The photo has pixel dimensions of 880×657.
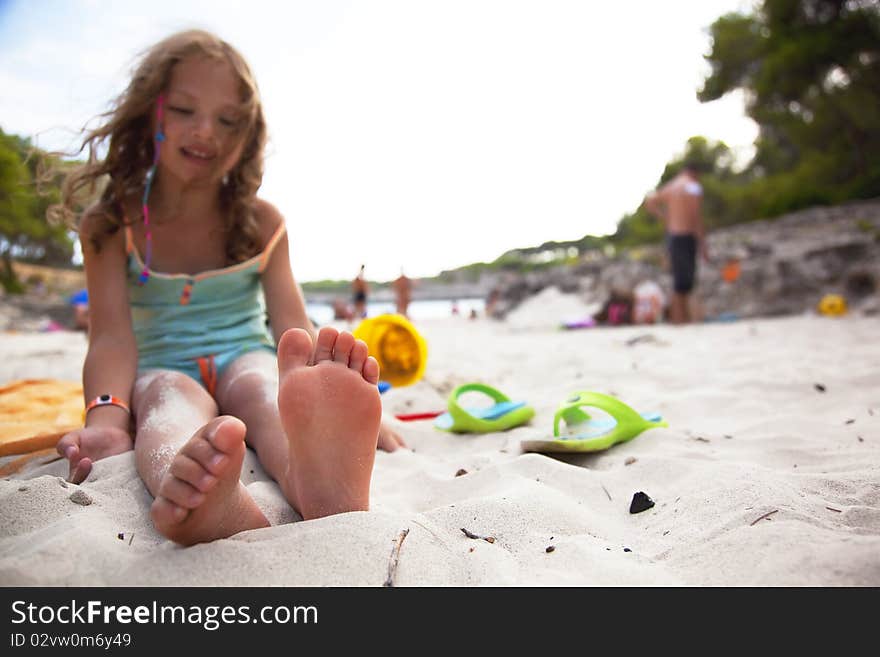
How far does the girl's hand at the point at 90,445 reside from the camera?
1188 mm

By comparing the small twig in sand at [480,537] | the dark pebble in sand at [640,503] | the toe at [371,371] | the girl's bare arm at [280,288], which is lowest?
the dark pebble in sand at [640,503]

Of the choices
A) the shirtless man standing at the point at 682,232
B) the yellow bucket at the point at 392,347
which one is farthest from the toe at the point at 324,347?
the shirtless man standing at the point at 682,232

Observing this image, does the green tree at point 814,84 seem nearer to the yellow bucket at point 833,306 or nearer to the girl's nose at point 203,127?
the yellow bucket at point 833,306

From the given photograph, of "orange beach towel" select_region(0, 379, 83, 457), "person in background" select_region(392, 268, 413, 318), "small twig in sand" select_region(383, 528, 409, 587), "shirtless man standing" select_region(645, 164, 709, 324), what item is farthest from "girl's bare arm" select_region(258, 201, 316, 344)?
"person in background" select_region(392, 268, 413, 318)

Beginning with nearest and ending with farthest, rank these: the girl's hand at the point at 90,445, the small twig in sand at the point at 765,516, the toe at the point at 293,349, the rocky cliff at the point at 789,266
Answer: the small twig in sand at the point at 765,516
the toe at the point at 293,349
the girl's hand at the point at 90,445
the rocky cliff at the point at 789,266

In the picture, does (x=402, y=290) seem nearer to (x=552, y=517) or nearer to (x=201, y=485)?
(x=552, y=517)

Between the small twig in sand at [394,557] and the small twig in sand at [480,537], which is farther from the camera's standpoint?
the small twig in sand at [480,537]

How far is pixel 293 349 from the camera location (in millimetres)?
1051

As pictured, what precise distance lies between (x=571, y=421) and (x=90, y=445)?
125cm

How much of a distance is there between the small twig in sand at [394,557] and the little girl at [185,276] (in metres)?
0.31

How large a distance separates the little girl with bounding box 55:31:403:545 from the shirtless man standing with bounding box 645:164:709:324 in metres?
5.32
